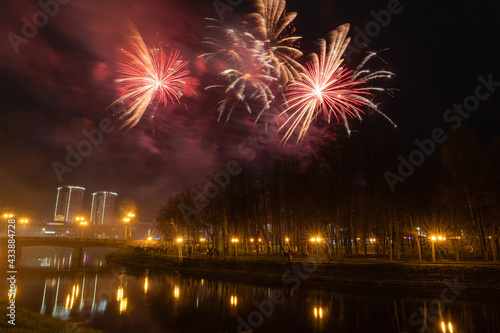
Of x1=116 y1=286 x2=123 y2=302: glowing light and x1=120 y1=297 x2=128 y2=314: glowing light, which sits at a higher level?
x1=116 y1=286 x2=123 y2=302: glowing light

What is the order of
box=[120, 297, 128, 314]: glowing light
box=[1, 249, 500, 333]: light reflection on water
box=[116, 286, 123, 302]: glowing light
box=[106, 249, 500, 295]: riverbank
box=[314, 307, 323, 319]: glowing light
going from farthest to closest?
box=[116, 286, 123, 302]: glowing light < box=[106, 249, 500, 295]: riverbank < box=[120, 297, 128, 314]: glowing light < box=[314, 307, 323, 319]: glowing light < box=[1, 249, 500, 333]: light reflection on water

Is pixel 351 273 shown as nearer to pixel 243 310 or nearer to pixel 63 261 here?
pixel 243 310

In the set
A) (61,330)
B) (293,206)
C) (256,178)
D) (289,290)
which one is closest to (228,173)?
(256,178)

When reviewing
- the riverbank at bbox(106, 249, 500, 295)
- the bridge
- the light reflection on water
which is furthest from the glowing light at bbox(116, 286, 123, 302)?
the bridge

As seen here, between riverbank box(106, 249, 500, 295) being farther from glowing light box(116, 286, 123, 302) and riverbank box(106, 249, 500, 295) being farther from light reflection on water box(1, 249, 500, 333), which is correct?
glowing light box(116, 286, 123, 302)

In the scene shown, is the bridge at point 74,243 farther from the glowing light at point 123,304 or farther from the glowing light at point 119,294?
the glowing light at point 123,304

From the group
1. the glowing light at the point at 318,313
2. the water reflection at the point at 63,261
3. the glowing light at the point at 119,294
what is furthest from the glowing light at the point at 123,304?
the water reflection at the point at 63,261

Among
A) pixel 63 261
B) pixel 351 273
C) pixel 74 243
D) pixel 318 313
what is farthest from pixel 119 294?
pixel 63 261
